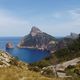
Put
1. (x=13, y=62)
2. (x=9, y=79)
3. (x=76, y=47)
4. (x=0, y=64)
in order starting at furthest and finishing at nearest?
(x=76, y=47) < (x=13, y=62) < (x=0, y=64) < (x=9, y=79)

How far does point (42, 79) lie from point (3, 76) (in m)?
3.26

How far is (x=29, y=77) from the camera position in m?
19.5

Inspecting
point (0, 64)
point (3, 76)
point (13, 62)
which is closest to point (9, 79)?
point (3, 76)

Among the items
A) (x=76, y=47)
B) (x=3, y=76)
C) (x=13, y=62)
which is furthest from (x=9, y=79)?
(x=76, y=47)

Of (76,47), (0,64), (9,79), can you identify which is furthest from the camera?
(76,47)

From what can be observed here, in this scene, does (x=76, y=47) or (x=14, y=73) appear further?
(x=76, y=47)

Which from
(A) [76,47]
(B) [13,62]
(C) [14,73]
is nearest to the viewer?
(C) [14,73]

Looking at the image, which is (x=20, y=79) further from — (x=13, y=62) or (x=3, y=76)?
(x=13, y=62)

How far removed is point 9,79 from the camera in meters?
18.8

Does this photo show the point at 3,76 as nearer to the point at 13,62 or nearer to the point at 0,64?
the point at 0,64

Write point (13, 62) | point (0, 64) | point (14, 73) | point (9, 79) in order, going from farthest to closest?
point (13, 62) < point (0, 64) < point (14, 73) < point (9, 79)

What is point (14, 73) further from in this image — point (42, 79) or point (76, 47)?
point (76, 47)

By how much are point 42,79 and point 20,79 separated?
72.9 inches

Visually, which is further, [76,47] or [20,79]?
[76,47]
